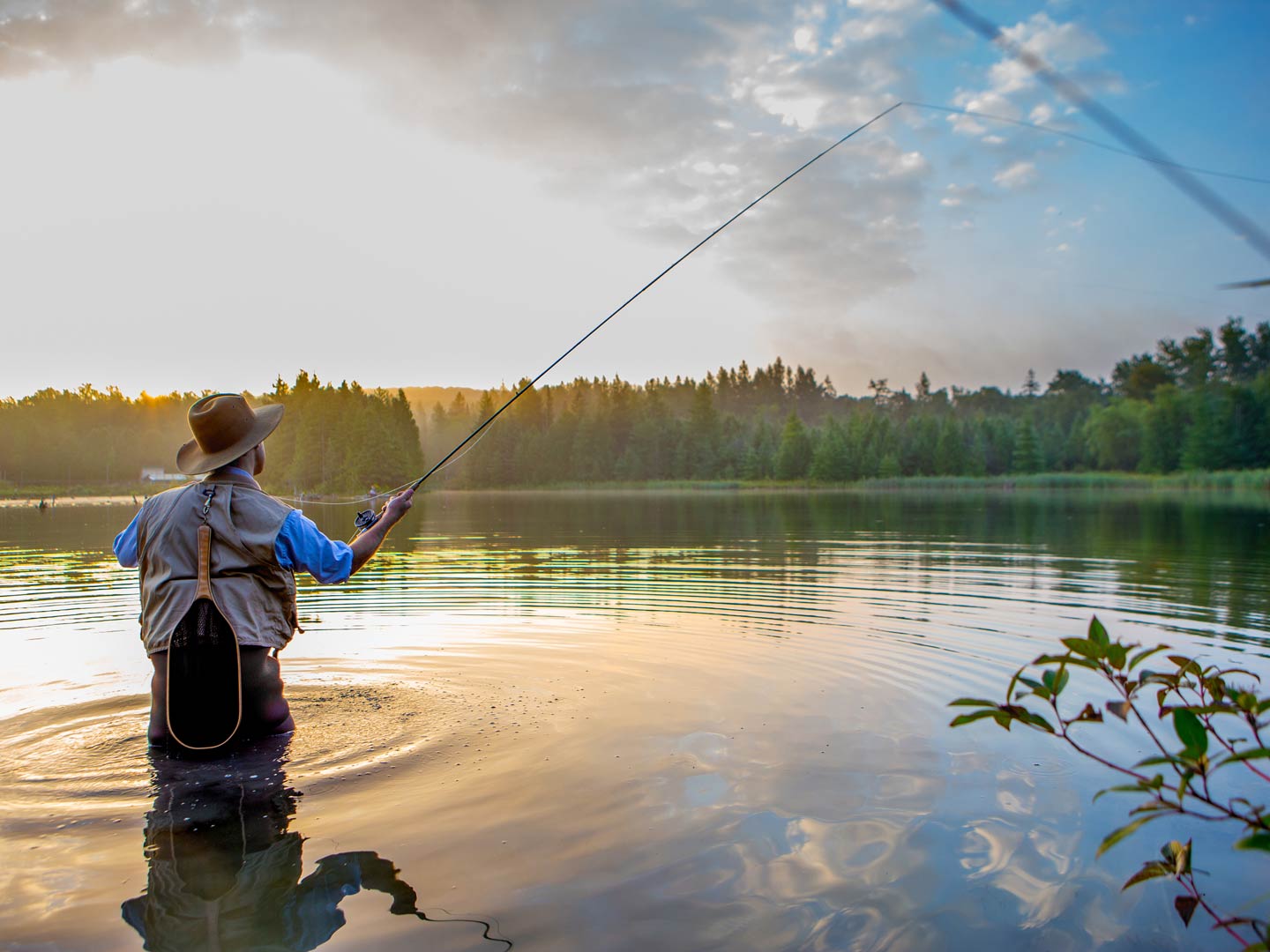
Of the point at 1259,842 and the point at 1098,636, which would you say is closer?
the point at 1259,842

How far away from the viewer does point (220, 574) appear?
4.73 m

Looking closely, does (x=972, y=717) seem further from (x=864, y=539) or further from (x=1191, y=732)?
(x=864, y=539)

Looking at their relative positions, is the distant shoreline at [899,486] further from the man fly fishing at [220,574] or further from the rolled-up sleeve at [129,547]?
the man fly fishing at [220,574]

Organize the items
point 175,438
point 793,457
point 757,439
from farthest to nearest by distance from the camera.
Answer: point 175,438 → point 757,439 → point 793,457

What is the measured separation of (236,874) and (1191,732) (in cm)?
386

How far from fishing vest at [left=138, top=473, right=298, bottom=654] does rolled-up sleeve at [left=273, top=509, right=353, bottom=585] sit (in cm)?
5

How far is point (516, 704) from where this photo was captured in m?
6.95

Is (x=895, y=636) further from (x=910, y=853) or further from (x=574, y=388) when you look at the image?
(x=574, y=388)

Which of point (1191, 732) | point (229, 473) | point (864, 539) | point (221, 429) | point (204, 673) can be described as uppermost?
point (221, 429)

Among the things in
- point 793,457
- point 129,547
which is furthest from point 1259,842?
point 793,457

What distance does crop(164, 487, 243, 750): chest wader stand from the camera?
466 cm

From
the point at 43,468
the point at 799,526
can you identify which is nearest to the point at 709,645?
the point at 799,526

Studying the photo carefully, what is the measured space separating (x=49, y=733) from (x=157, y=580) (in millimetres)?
2375

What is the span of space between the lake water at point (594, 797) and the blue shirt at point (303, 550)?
1231 millimetres
